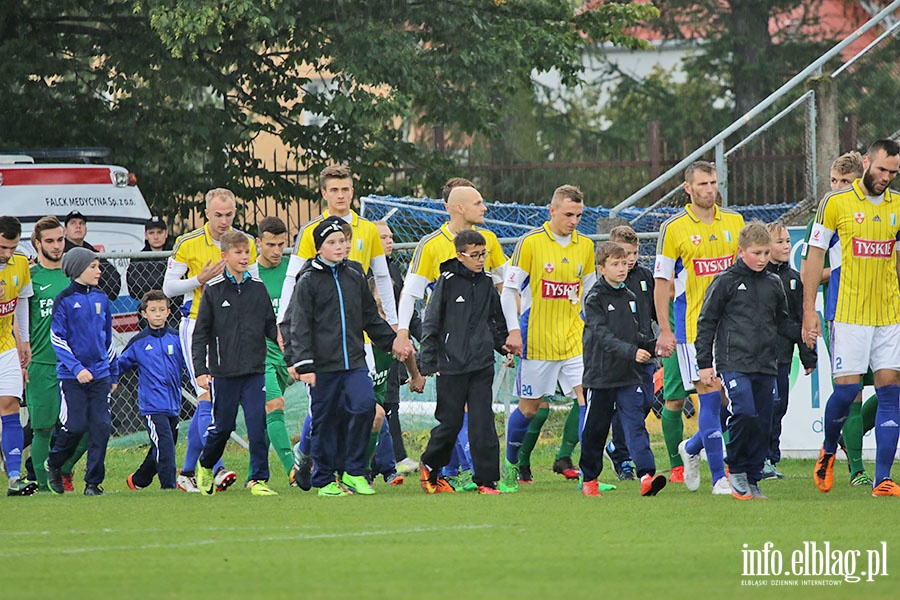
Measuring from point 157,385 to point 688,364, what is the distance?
4.37 metres

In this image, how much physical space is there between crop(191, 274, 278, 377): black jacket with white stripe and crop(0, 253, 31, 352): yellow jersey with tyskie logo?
5.96 ft

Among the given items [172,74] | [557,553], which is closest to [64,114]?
[172,74]

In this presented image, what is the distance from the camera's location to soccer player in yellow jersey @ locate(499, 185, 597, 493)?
1207cm

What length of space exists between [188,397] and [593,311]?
6284 millimetres

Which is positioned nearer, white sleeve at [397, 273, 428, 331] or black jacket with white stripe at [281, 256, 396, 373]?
black jacket with white stripe at [281, 256, 396, 373]

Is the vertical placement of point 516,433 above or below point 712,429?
below

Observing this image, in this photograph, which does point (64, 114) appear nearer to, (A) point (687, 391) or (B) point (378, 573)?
(A) point (687, 391)

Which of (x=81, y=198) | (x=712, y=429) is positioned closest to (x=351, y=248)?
(x=712, y=429)

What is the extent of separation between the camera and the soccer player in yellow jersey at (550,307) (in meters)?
12.1

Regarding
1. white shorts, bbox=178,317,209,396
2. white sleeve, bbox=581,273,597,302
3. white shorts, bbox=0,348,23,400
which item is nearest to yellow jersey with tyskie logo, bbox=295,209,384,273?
white shorts, bbox=178,317,209,396

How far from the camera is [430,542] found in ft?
27.3

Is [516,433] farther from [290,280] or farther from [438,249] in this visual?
[290,280]

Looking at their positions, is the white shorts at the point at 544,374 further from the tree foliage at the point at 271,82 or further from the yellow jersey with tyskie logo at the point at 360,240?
the tree foliage at the point at 271,82

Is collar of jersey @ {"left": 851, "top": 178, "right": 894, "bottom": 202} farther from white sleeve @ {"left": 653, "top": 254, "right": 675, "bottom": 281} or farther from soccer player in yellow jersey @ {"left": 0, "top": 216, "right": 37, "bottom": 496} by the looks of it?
soccer player in yellow jersey @ {"left": 0, "top": 216, "right": 37, "bottom": 496}
